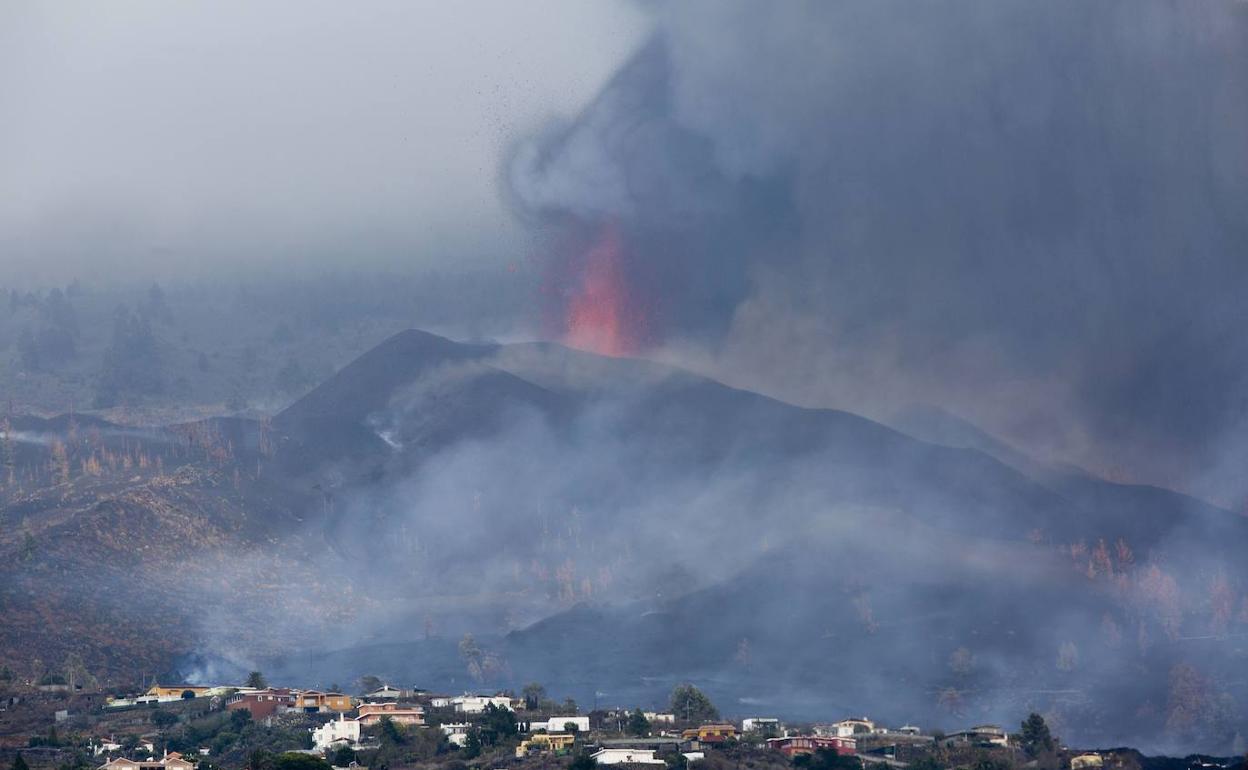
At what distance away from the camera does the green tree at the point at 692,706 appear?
11850 centimetres

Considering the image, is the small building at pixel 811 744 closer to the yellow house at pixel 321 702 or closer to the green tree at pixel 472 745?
the green tree at pixel 472 745

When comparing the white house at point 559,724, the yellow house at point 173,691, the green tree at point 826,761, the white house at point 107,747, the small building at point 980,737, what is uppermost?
the yellow house at point 173,691

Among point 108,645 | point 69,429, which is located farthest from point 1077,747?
point 69,429

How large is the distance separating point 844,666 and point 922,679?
21.5 feet

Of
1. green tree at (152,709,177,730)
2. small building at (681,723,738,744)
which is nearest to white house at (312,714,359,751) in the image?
green tree at (152,709,177,730)

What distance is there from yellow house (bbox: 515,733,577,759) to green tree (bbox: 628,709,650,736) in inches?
140

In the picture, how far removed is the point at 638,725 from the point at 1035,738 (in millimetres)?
19730

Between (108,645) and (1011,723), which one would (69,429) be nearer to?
(108,645)

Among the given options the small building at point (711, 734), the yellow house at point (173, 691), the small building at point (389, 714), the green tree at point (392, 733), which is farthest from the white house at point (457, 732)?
the yellow house at point (173, 691)

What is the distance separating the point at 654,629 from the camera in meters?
148

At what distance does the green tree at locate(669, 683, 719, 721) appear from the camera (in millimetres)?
118500

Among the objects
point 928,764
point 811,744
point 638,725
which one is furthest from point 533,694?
point 928,764

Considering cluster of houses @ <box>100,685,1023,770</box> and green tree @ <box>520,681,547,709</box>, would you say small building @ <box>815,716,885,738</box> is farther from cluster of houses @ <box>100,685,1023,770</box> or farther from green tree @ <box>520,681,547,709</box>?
green tree @ <box>520,681,547,709</box>

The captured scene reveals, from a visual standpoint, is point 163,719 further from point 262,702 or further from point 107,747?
point 107,747
